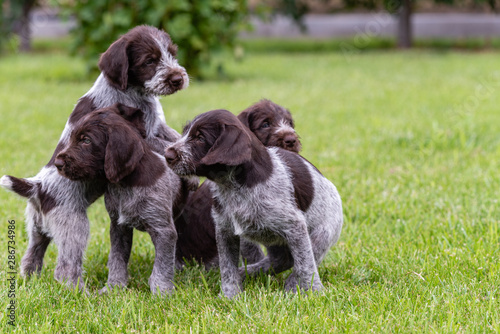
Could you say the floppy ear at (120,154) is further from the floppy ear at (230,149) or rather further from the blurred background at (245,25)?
the blurred background at (245,25)

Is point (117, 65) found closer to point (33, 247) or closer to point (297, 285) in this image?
point (33, 247)

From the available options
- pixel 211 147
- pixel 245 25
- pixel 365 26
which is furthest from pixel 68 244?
pixel 365 26

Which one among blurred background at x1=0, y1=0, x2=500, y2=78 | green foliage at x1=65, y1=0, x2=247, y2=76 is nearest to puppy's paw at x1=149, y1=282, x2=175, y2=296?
blurred background at x1=0, y1=0, x2=500, y2=78

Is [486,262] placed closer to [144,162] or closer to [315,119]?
[144,162]

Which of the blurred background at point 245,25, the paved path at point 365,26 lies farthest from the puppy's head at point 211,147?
the paved path at point 365,26

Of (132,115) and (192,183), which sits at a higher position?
(132,115)

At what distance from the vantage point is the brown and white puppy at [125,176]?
3881mm

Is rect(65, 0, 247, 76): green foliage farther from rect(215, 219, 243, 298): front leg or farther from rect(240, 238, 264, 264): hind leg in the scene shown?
rect(215, 219, 243, 298): front leg

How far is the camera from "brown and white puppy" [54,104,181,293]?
153 inches

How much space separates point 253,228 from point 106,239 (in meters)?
1.91

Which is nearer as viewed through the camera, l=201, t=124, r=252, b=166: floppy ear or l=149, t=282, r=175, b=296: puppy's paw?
l=201, t=124, r=252, b=166: floppy ear

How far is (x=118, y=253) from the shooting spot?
431 cm

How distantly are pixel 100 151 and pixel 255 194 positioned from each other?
100 centimetres

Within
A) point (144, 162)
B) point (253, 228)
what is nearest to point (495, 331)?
point (253, 228)
